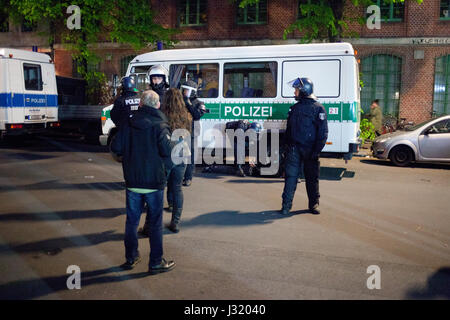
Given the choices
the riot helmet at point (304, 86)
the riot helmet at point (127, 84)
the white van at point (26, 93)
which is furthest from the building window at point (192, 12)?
the riot helmet at point (304, 86)

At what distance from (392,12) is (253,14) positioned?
6.77m

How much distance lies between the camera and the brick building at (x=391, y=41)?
19859 mm

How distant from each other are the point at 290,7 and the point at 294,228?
1827 centimetres

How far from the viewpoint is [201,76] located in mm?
10664

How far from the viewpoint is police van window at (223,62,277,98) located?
33.0 feet

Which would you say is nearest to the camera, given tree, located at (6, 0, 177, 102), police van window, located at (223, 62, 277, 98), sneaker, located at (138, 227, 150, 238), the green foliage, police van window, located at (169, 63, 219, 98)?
sneaker, located at (138, 227, 150, 238)

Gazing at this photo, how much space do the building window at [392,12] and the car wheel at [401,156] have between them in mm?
11144

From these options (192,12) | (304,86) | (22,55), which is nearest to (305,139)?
(304,86)

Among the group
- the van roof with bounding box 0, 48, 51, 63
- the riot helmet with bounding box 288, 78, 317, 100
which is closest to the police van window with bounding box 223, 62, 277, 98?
the riot helmet with bounding box 288, 78, 317, 100

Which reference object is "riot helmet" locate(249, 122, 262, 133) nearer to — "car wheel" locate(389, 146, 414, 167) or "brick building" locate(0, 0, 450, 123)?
"car wheel" locate(389, 146, 414, 167)

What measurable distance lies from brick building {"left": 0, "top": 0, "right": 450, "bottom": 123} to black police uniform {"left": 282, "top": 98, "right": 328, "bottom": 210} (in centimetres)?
1417

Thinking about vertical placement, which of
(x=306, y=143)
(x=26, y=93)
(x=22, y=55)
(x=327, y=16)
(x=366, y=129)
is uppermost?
(x=327, y=16)

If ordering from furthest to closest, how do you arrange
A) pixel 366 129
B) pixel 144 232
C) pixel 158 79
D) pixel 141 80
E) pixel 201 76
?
pixel 366 129 → pixel 141 80 → pixel 201 76 → pixel 158 79 → pixel 144 232

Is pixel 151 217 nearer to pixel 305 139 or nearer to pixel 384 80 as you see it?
pixel 305 139
